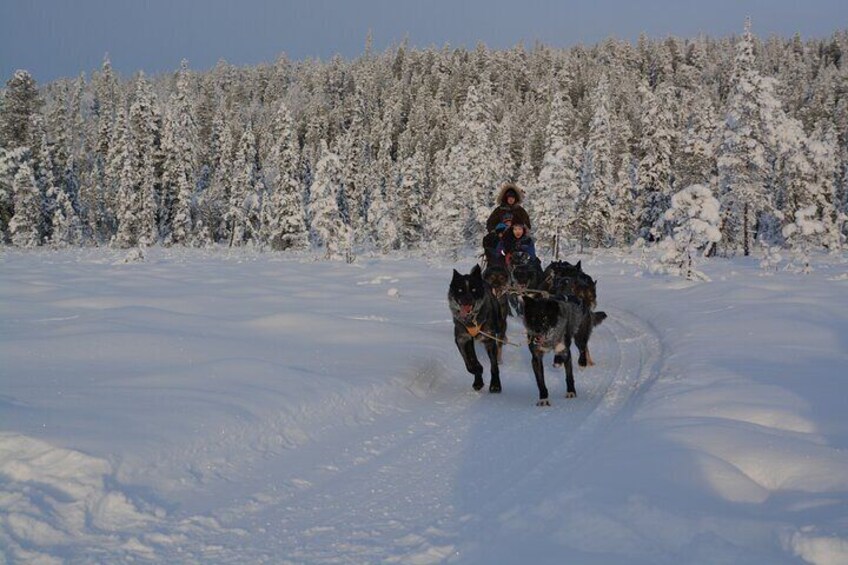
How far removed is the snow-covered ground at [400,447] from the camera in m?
3.76

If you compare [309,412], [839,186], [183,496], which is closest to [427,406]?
[309,412]

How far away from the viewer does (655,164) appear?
1932 inches

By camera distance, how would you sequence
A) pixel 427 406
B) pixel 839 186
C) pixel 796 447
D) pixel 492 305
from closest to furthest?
pixel 796 447, pixel 427 406, pixel 492 305, pixel 839 186

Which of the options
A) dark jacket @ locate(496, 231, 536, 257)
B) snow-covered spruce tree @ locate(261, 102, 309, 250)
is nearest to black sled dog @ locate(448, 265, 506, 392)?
dark jacket @ locate(496, 231, 536, 257)

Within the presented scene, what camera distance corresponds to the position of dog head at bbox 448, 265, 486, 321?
319 inches

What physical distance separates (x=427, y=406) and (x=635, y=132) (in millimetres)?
78801

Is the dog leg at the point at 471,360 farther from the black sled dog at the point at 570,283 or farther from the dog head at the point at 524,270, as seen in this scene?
the black sled dog at the point at 570,283

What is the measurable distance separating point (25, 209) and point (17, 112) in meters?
7.59

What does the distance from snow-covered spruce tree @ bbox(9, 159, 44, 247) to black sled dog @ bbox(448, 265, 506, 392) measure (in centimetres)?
4006

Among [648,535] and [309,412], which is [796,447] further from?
[309,412]

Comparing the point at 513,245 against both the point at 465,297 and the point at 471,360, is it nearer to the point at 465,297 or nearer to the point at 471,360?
the point at 465,297

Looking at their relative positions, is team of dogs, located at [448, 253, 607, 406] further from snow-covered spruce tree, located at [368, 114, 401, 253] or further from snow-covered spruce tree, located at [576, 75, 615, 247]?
snow-covered spruce tree, located at [576, 75, 615, 247]

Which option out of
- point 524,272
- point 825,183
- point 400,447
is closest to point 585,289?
point 524,272

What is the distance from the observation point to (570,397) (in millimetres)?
7609
